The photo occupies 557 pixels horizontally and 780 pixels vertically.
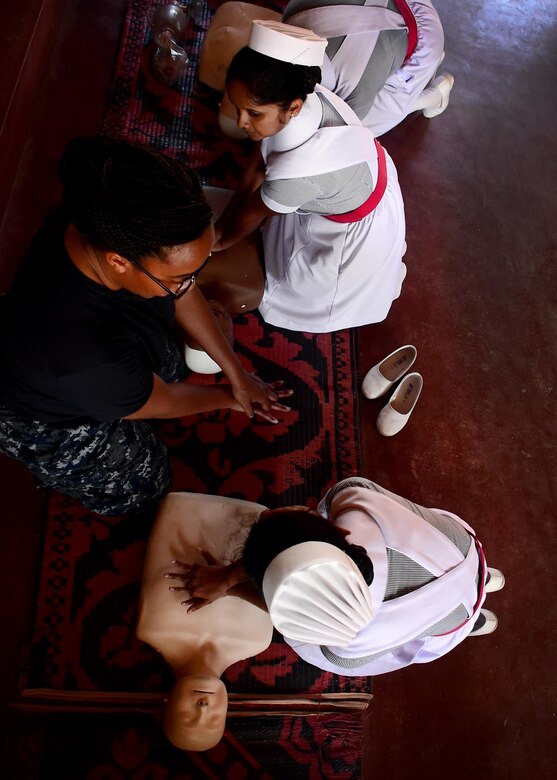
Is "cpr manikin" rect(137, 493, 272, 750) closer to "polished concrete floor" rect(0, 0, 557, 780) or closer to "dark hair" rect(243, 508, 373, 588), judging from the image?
"dark hair" rect(243, 508, 373, 588)

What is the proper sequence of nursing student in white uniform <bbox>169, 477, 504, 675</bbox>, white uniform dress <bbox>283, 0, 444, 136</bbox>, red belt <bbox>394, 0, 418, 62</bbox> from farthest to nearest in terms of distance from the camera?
red belt <bbox>394, 0, 418, 62</bbox> < white uniform dress <bbox>283, 0, 444, 136</bbox> < nursing student in white uniform <bbox>169, 477, 504, 675</bbox>

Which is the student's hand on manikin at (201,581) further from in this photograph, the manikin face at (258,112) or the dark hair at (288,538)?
the manikin face at (258,112)

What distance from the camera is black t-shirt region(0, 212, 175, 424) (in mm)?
1133

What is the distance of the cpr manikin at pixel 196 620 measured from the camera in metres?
1.51

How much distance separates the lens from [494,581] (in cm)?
203

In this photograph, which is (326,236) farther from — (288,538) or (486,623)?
(486,623)

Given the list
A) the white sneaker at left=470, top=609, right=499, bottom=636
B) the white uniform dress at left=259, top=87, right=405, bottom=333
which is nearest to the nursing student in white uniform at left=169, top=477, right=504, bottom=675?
the white sneaker at left=470, top=609, right=499, bottom=636

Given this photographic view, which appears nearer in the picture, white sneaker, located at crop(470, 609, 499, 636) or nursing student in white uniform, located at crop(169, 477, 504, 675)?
nursing student in white uniform, located at crop(169, 477, 504, 675)

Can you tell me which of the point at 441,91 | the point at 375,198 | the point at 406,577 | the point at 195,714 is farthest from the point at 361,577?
the point at 441,91

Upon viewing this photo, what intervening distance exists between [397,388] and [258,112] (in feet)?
3.74

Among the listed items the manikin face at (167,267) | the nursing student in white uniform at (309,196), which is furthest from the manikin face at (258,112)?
the manikin face at (167,267)

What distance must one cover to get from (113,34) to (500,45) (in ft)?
7.68

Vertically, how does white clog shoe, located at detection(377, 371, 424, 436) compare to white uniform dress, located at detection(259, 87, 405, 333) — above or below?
below

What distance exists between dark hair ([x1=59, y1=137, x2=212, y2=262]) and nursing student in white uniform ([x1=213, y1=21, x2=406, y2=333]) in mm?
633
